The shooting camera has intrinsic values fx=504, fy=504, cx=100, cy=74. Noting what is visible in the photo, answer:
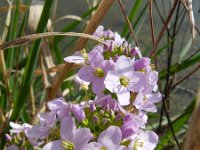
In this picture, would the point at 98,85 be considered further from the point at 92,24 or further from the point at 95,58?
the point at 92,24

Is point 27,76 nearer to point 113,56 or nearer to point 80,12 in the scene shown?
point 113,56

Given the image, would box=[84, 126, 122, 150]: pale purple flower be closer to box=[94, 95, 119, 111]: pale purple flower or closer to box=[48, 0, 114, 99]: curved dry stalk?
box=[94, 95, 119, 111]: pale purple flower

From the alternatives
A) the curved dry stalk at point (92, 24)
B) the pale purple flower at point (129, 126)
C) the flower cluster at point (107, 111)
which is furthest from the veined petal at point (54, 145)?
the curved dry stalk at point (92, 24)

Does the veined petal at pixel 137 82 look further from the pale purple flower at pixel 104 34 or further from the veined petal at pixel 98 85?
the pale purple flower at pixel 104 34

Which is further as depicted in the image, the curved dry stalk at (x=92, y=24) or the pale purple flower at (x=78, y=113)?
the curved dry stalk at (x=92, y=24)

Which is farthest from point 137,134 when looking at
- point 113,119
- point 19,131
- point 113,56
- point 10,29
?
point 10,29

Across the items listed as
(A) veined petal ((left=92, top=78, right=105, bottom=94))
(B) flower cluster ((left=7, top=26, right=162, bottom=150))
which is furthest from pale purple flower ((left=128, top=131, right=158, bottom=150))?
(A) veined petal ((left=92, top=78, right=105, bottom=94))

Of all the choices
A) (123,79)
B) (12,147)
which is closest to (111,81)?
(123,79)

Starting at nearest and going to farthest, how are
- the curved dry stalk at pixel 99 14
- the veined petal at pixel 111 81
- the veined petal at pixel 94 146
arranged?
the veined petal at pixel 94 146, the veined petal at pixel 111 81, the curved dry stalk at pixel 99 14

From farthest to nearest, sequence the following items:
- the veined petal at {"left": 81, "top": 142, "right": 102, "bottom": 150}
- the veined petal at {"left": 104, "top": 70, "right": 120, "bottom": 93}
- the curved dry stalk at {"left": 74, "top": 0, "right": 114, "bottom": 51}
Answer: the curved dry stalk at {"left": 74, "top": 0, "right": 114, "bottom": 51} < the veined petal at {"left": 104, "top": 70, "right": 120, "bottom": 93} < the veined petal at {"left": 81, "top": 142, "right": 102, "bottom": 150}

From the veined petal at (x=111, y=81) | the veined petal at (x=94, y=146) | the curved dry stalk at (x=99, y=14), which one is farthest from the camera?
the curved dry stalk at (x=99, y=14)
